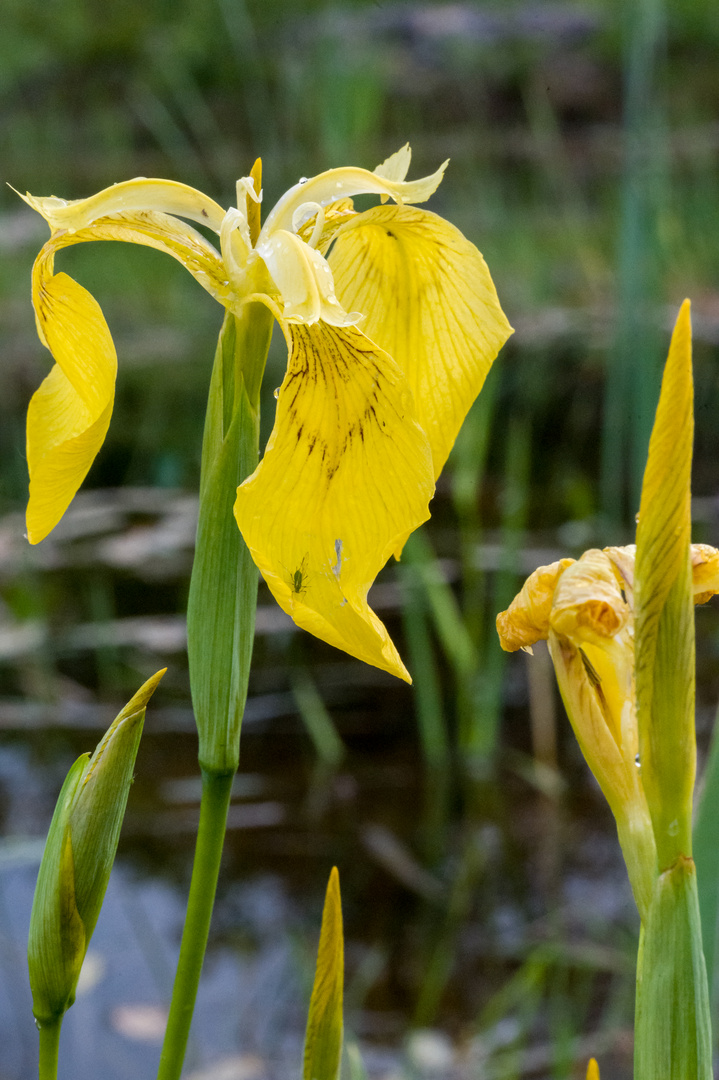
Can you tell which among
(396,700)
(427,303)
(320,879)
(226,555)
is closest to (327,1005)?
(226,555)

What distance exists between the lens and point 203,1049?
0.95m

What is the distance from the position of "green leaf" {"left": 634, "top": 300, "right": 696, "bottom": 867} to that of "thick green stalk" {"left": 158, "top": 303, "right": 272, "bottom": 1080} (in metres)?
0.14

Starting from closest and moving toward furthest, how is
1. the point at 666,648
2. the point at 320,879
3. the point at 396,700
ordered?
the point at 666,648 < the point at 320,879 < the point at 396,700

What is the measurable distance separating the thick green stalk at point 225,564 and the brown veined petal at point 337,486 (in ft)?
0.10

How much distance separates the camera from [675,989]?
0.27 m

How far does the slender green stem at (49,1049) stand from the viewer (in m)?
0.33

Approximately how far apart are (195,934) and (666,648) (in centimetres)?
17

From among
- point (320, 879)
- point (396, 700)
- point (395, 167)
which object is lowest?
point (320, 879)

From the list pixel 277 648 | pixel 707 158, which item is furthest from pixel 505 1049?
pixel 707 158

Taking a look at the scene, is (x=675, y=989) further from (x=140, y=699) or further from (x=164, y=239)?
(x=164, y=239)

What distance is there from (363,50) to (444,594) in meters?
1.22

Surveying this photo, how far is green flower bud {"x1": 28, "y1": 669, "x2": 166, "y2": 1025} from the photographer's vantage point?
0.33m

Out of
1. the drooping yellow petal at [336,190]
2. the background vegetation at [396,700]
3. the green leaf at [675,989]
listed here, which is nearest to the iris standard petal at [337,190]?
the drooping yellow petal at [336,190]

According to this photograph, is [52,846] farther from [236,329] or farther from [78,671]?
[78,671]
